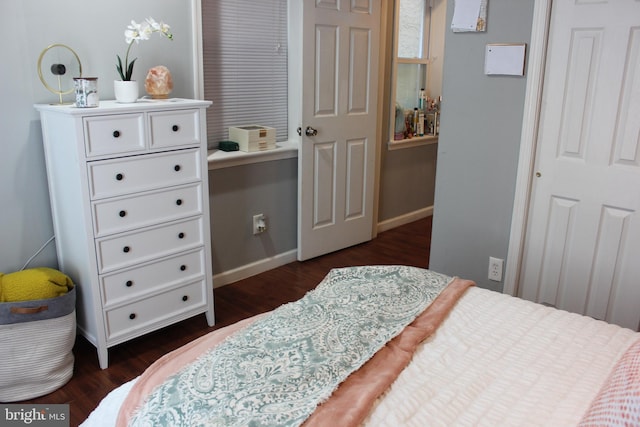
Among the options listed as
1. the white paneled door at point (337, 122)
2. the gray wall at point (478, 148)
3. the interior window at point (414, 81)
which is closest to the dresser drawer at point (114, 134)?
the white paneled door at point (337, 122)

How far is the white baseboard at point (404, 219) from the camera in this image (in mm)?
4633

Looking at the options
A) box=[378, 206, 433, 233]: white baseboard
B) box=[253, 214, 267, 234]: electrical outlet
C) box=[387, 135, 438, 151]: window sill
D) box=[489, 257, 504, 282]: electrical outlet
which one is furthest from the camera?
box=[378, 206, 433, 233]: white baseboard

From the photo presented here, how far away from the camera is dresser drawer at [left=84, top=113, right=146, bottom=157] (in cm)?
226

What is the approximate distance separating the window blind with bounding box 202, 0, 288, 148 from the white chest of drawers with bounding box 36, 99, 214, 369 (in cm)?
71

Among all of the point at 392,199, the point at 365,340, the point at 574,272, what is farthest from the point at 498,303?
the point at 392,199

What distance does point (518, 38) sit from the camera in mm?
2605

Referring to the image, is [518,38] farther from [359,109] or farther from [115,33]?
[115,33]

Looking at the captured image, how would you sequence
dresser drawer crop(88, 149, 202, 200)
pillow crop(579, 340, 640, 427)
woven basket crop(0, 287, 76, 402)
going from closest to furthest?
pillow crop(579, 340, 640, 427) < woven basket crop(0, 287, 76, 402) < dresser drawer crop(88, 149, 202, 200)

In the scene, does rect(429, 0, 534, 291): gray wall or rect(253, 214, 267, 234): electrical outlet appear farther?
rect(253, 214, 267, 234): electrical outlet

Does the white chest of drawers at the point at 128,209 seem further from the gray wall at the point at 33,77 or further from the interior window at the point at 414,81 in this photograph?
the interior window at the point at 414,81

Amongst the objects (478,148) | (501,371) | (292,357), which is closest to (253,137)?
(478,148)

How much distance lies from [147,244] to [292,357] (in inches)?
55.2

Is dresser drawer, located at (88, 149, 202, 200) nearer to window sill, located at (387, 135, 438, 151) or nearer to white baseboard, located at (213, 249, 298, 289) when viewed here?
white baseboard, located at (213, 249, 298, 289)

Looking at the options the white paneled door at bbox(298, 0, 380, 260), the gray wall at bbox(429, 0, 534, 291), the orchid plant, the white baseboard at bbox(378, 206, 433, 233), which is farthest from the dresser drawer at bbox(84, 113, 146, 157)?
the white baseboard at bbox(378, 206, 433, 233)
